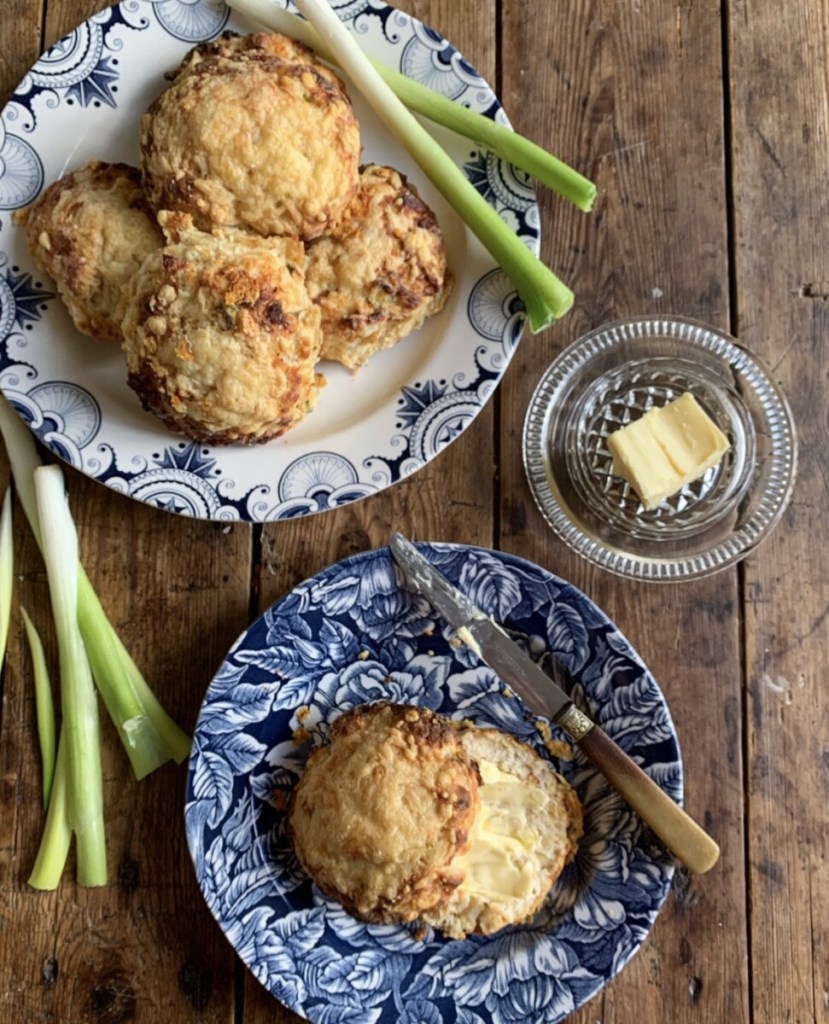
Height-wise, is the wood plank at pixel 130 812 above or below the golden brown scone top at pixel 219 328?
below

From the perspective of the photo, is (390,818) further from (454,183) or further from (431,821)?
(454,183)

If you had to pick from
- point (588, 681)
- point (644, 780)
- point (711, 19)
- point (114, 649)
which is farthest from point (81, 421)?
point (711, 19)

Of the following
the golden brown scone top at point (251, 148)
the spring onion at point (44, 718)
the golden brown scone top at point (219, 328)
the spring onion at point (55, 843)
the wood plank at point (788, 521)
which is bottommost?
the wood plank at point (788, 521)

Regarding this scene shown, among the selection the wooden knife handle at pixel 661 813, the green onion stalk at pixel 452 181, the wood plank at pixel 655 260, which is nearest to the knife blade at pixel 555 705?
the wooden knife handle at pixel 661 813

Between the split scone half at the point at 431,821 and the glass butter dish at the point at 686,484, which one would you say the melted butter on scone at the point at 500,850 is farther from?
the glass butter dish at the point at 686,484

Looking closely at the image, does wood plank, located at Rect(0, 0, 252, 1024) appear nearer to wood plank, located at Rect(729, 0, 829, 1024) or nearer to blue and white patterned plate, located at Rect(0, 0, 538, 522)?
blue and white patterned plate, located at Rect(0, 0, 538, 522)

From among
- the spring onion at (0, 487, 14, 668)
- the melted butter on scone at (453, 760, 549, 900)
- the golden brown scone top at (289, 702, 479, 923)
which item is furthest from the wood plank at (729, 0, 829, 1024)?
the spring onion at (0, 487, 14, 668)
